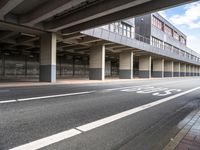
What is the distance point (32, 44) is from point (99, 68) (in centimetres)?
937

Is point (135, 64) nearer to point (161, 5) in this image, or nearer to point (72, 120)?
point (161, 5)

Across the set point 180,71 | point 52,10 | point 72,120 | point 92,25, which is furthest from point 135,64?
point 72,120

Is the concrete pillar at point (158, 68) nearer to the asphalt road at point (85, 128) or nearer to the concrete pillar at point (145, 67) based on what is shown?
the concrete pillar at point (145, 67)

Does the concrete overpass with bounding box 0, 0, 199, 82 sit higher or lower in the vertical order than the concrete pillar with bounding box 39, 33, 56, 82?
higher

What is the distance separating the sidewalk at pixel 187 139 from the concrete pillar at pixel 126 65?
102ft

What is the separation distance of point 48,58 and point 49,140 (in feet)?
60.5

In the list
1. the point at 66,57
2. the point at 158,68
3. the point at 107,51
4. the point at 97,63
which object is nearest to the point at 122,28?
the point at 107,51

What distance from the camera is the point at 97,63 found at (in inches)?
1153

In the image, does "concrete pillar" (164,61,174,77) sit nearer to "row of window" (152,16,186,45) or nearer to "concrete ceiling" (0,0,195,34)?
"row of window" (152,16,186,45)

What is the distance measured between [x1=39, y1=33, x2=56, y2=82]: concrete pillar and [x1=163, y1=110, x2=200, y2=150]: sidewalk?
1776cm

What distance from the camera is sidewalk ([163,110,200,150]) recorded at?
4079mm

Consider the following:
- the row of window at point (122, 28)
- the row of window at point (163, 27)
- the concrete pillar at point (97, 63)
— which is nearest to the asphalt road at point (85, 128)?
the concrete pillar at point (97, 63)

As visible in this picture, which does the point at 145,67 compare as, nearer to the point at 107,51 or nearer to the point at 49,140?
the point at 107,51

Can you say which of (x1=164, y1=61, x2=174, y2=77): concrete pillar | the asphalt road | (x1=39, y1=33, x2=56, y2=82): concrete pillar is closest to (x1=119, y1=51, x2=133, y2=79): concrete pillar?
(x1=39, y1=33, x2=56, y2=82): concrete pillar
